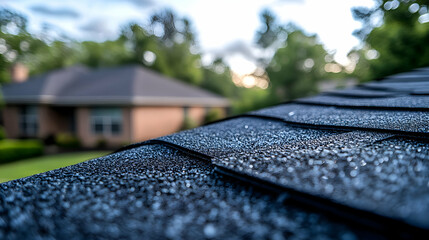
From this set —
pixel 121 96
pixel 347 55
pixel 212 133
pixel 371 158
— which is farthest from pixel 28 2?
pixel 347 55

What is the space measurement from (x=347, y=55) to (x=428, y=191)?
69.4 ft

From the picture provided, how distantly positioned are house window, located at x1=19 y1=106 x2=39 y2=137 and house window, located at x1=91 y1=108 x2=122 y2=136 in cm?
462

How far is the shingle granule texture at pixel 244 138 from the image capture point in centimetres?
123

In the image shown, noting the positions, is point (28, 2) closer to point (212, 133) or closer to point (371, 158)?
point (212, 133)

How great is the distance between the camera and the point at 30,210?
0.70 meters

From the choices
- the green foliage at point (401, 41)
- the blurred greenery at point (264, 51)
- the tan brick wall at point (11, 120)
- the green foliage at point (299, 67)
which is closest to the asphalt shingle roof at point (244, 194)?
the blurred greenery at point (264, 51)

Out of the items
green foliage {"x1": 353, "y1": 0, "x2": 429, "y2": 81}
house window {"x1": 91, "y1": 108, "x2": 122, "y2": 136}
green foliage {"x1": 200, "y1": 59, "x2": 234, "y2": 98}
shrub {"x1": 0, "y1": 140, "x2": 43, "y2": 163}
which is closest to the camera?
green foliage {"x1": 353, "y1": 0, "x2": 429, "y2": 81}

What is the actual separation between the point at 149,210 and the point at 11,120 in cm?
2161

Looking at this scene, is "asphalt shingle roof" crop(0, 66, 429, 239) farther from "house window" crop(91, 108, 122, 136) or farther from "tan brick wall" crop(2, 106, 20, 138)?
"tan brick wall" crop(2, 106, 20, 138)

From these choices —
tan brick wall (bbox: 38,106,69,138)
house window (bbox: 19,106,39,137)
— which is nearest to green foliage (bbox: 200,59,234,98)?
tan brick wall (bbox: 38,106,69,138)

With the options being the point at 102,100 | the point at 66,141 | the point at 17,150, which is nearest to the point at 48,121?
the point at 66,141

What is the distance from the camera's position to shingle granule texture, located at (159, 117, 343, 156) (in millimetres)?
1231

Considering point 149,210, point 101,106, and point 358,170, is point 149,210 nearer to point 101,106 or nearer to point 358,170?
point 358,170

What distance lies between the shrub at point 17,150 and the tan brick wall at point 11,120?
15.1 ft
